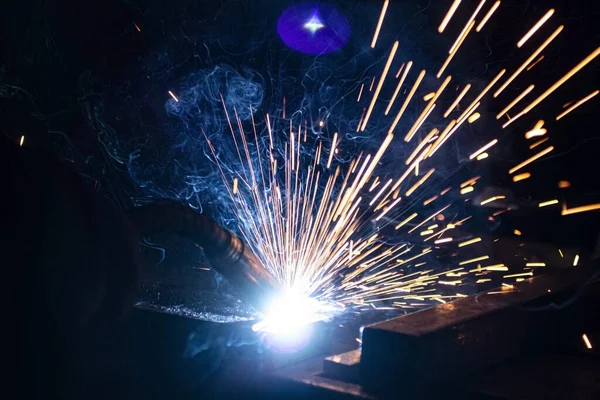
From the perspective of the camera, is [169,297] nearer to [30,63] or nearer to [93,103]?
[93,103]

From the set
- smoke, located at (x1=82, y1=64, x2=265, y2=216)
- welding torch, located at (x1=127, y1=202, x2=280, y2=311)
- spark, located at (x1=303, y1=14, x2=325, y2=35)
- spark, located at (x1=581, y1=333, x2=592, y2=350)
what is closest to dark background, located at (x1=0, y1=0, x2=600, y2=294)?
smoke, located at (x1=82, y1=64, x2=265, y2=216)

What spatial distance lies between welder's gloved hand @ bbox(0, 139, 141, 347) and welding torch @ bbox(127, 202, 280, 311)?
0.35 m

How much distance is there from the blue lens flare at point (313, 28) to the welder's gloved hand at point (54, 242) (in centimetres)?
392

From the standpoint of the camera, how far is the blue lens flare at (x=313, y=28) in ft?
21.4

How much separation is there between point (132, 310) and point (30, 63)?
11.4ft

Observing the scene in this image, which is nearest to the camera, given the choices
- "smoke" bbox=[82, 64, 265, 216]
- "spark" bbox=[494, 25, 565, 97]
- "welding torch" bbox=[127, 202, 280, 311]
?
"welding torch" bbox=[127, 202, 280, 311]

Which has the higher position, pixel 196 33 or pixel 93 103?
pixel 196 33

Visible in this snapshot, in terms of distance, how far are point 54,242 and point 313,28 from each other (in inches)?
178

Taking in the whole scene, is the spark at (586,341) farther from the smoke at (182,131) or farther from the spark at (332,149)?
the smoke at (182,131)

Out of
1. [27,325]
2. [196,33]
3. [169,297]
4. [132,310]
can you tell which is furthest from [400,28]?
[27,325]

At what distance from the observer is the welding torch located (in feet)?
12.4

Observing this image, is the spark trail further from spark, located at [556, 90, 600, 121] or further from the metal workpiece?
the metal workpiece

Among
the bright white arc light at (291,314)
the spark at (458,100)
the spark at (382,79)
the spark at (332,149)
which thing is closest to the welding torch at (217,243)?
the bright white arc light at (291,314)

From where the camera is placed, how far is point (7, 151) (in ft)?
10.4
